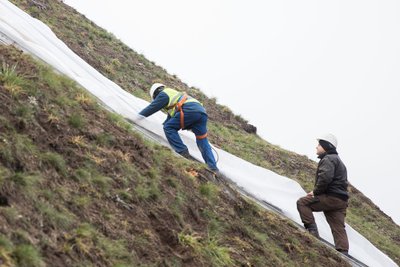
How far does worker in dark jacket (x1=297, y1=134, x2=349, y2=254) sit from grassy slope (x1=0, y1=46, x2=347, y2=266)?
0.93m

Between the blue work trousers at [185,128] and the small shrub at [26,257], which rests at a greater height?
the blue work trousers at [185,128]

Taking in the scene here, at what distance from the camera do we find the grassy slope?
19.7 ft

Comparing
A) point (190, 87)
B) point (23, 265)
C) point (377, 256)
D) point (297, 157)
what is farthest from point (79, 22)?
point (23, 265)

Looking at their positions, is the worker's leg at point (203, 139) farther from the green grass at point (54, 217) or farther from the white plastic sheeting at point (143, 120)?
the green grass at point (54, 217)

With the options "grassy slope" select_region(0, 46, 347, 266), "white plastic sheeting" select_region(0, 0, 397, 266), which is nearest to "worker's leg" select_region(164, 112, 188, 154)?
"white plastic sheeting" select_region(0, 0, 397, 266)

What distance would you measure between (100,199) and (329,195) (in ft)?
18.0

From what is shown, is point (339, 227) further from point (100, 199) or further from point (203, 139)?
point (100, 199)

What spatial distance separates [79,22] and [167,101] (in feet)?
37.2

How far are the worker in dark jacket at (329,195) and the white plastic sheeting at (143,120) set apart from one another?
489 millimetres

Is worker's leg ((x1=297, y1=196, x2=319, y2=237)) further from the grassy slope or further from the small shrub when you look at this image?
the small shrub

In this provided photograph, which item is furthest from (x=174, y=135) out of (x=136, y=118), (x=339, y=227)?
(x=339, y=227)

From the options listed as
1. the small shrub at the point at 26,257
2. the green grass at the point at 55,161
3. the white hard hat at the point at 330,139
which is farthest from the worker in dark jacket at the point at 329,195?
the small shrub at the point at 26,257

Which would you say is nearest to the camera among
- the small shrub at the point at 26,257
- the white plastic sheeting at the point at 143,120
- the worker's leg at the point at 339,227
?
the small shrub at the point at 26,257

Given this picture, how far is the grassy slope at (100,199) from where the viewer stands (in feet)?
19.7
